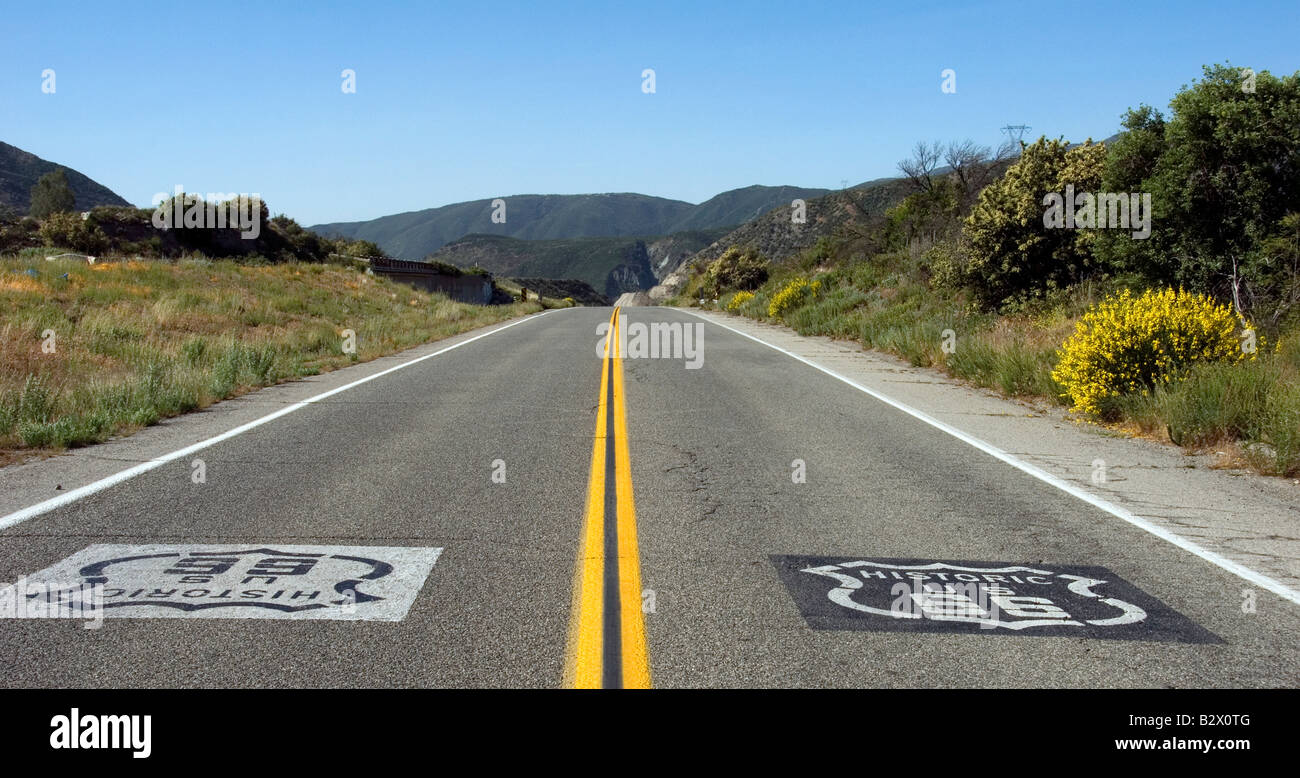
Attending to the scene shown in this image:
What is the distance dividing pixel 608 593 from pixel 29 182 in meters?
115

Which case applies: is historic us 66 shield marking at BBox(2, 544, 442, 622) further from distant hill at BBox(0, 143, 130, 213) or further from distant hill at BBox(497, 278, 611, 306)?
distant hill at BBox(497, 278, 611, 306)

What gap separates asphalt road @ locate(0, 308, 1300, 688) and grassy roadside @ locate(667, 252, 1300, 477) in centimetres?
227

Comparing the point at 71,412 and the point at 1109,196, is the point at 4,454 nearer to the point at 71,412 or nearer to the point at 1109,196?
the point at 71,412

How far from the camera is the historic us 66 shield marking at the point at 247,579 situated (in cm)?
446

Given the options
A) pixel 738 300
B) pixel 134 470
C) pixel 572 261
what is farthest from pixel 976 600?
pixel 572 261

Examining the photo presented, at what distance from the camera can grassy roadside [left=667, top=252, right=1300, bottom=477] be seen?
28.7 ft

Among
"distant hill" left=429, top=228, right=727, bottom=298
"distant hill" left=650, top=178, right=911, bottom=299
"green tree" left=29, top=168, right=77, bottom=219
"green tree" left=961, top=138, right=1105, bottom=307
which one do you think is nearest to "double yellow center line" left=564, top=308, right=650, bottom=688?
"green tree" left=961, top=138, right=1105, bottom=307

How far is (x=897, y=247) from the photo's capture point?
112 feet

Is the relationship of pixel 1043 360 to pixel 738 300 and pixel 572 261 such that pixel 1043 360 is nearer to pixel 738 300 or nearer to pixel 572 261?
pixel 738 300

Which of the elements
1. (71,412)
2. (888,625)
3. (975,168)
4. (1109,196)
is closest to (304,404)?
(71,412)

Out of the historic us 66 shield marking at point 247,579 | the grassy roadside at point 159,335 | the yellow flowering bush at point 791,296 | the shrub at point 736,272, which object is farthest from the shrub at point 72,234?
the historic us 66 shield marking at point 247,579

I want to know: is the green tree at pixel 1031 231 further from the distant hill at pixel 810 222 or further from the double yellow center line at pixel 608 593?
the distant hill at pixel 810 222

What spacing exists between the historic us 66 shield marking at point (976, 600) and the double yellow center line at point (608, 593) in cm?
85

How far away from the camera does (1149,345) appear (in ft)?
35.1
